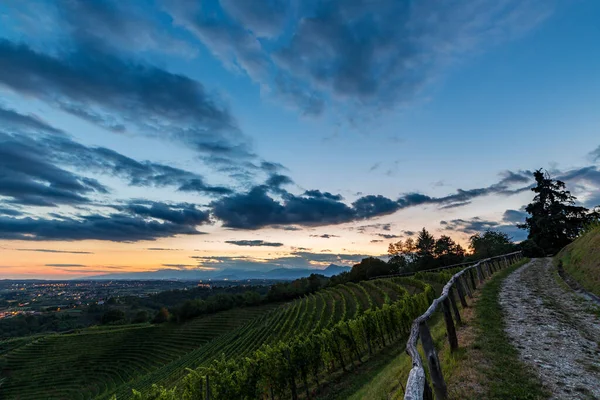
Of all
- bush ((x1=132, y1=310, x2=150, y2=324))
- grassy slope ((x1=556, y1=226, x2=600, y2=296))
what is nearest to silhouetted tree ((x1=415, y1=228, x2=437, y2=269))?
grassy slope ((x1=556, y1=226, x2=600, y2=296))

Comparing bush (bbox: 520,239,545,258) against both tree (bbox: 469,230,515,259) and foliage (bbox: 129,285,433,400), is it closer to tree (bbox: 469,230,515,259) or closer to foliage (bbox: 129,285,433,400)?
tree (bbox: 469,230,515,259)

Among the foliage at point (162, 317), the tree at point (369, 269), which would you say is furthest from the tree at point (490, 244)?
the foliage at point (162, 317)

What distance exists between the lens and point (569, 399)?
542cm

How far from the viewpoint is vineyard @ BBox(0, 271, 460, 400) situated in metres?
18.8

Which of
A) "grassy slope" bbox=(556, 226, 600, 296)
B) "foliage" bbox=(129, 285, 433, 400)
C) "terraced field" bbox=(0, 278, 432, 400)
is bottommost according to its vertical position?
"terraced field" bbox=(0, 278, 432, 400)

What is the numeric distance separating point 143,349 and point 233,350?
45777 mm

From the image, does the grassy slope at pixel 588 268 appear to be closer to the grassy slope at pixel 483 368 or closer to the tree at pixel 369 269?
the grassy slope at pixel 483 368

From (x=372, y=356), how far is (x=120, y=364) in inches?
3012

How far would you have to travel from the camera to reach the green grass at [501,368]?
225 inches

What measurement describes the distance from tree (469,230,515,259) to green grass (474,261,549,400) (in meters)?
62.4

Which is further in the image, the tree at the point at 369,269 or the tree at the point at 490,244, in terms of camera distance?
the tree at the point at 369,269

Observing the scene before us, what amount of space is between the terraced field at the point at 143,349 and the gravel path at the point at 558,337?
91.7 ft

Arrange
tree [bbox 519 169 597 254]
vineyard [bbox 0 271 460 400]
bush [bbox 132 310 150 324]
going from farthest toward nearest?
1. bush [bbox 132 310 150 324]
2. tree [bbox 519 169 597 254]
3. vineyard [bbox 0 271 460 400]

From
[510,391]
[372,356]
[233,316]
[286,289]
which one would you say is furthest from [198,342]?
[510,391]
